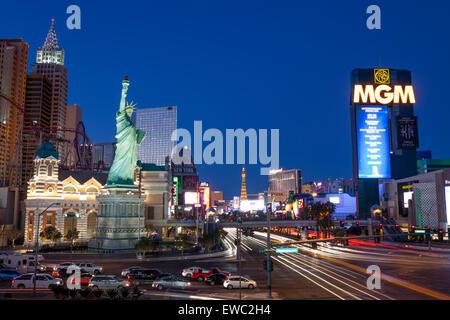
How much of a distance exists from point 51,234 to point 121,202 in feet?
52.5

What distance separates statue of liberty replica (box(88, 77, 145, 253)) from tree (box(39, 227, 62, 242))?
7581 mm

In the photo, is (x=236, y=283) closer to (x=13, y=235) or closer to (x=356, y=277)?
(x=356, y=277)

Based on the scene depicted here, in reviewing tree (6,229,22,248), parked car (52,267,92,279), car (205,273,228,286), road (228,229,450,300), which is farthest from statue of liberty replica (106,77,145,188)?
car (205,273,228,286)

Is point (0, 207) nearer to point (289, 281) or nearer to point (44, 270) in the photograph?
point (44, 270)

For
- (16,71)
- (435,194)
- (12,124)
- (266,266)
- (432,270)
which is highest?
(16,71)

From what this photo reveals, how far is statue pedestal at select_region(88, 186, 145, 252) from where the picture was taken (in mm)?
62188

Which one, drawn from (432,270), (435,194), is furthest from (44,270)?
(435,194)

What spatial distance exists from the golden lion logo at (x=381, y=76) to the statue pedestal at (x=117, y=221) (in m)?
80.1

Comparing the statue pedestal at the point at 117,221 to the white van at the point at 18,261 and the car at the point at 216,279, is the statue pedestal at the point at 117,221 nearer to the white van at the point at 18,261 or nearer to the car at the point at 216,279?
the white van at the point at 18,261

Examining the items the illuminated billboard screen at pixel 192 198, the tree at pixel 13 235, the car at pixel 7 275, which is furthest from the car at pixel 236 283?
the illuminated billboard screen at pixel 192 198

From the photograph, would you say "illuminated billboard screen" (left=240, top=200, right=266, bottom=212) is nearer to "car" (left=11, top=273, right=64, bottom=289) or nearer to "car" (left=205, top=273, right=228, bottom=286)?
"car" (left=205, top=273, right=228, bottom=286)

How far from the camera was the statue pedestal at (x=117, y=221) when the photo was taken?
62.2m

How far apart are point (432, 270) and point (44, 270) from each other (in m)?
44.3

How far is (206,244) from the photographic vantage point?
206 ft
